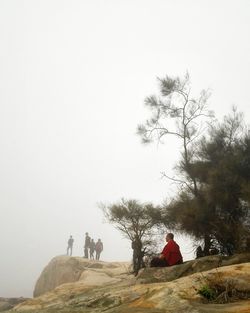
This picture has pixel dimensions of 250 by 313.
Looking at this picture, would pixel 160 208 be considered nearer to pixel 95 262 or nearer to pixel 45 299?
pixel 45 299

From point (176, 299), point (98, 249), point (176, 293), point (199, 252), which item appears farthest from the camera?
point (98, 249)

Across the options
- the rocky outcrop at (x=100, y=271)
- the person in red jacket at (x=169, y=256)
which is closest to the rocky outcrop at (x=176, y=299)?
the rocky outcrop at (x=100, y=271)

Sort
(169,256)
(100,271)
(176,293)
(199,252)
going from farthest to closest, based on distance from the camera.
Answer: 1. (100,271)
2. (199,252)
3. (169,256)
4. (176,293)

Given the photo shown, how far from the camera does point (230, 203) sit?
16.0 m

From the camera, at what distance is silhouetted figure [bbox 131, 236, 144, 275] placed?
1898cm

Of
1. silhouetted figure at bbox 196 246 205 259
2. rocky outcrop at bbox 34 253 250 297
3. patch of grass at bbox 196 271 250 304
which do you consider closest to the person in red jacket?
rocky outcrop at bbox 34 253 250 297

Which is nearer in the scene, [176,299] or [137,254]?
[176,299]

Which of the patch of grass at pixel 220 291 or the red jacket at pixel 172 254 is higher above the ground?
the red jacket at pixel 172 254

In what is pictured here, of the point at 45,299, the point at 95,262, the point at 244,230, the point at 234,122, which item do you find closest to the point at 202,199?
the point at 244,230

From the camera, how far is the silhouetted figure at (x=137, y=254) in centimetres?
1898

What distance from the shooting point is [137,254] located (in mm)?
19188

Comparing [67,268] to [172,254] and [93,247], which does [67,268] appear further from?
[172,254]

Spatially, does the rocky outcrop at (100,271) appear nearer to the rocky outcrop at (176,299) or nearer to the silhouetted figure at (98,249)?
the rocky outcrop at (176,299)

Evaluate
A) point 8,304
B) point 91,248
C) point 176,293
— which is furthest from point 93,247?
point 176,293
